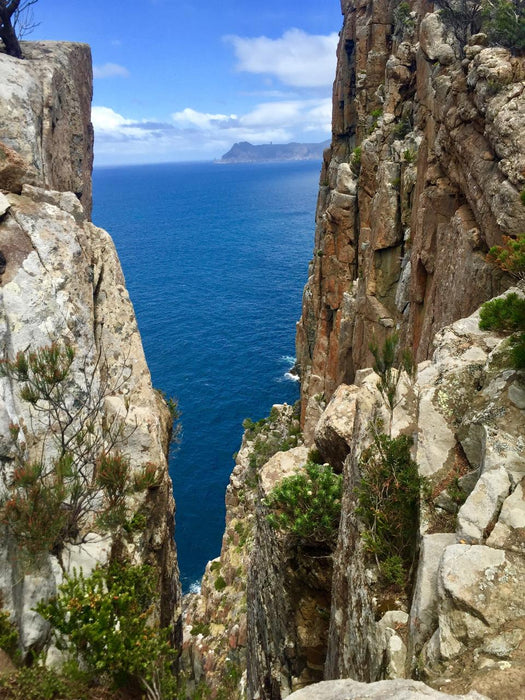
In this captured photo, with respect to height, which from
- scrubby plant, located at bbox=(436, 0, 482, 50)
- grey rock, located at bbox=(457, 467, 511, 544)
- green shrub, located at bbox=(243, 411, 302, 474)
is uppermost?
scrubby plant, located at bbox=(436, 0, 482, 50)

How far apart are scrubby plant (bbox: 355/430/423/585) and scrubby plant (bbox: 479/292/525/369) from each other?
367 cm

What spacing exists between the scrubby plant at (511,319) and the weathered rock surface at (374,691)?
7.18 metres

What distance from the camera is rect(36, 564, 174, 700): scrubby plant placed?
1253cm

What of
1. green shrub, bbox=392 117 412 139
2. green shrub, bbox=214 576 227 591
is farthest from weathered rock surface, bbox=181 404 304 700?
green shrub, bbox=392 117 412 139

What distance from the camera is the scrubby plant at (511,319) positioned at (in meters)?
11.1

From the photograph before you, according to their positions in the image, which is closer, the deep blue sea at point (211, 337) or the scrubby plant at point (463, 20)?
the scrubby plant at point (463, 20)

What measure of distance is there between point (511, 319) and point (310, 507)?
32.9ft

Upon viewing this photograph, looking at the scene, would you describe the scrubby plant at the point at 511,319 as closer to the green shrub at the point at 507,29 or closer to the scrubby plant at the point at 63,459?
the scrubby plant at the point at 63,459

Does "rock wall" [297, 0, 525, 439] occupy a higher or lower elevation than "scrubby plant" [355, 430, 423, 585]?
higher

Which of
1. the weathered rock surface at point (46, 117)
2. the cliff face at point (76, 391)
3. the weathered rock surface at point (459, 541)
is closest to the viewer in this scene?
the weathered rock surface at point (459, 541)

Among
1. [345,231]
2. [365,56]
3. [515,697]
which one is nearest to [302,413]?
[345,231]

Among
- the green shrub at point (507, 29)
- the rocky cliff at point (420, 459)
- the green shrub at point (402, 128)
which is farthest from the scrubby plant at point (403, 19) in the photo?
the green shrub at point (507, 29)

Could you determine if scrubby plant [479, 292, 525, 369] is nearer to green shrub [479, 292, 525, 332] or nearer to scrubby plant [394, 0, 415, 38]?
green shrub [479, 292, 525, 332]

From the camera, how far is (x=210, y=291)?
120062 mm
